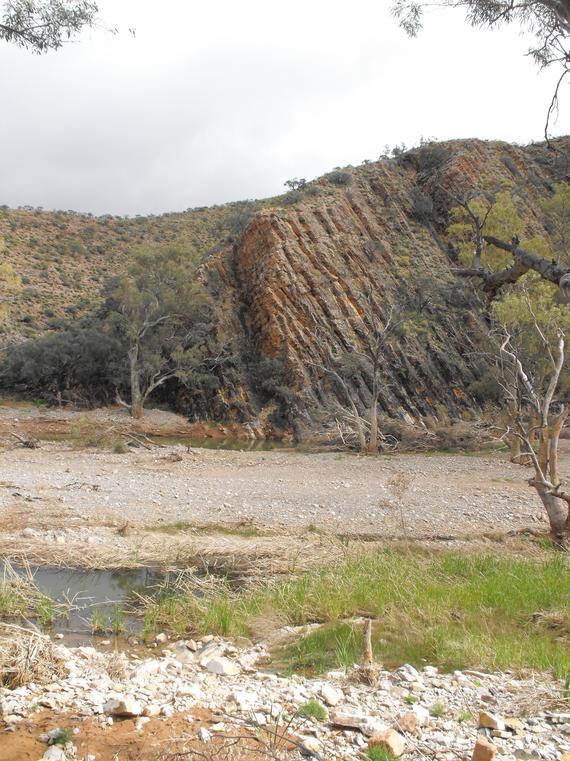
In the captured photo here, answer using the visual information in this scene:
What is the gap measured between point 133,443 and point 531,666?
1912 centimetres

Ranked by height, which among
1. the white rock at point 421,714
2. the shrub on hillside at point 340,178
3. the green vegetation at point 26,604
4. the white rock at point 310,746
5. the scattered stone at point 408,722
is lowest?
the green vegetation at point 26,604

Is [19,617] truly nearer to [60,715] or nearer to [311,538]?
[60,715]

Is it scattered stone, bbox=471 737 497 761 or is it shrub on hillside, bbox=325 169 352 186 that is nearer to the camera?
scattered stone, bbox=471 737 497 761

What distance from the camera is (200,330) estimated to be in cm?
3597

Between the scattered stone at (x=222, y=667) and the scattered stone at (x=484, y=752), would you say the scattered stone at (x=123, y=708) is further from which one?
the scattered stone at (x=484, y=752)

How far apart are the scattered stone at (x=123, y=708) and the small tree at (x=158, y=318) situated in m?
29.0

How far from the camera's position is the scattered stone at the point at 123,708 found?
3.58 meters

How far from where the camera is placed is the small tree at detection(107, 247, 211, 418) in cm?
3294

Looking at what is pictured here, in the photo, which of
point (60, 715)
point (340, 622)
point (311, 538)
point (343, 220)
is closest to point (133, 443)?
point (311, 538)

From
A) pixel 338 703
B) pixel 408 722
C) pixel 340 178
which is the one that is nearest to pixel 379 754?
pixel 408 722

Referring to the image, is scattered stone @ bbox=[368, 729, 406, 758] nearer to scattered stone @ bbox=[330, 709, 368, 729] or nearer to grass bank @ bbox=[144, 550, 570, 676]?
scattered stone @ bbox=[330, 709, 368, 729]

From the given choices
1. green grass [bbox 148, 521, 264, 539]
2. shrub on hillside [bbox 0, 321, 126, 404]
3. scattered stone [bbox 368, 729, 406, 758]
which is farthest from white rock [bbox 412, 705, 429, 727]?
shrub on hillside [bbox 0, 321, 126, 404]

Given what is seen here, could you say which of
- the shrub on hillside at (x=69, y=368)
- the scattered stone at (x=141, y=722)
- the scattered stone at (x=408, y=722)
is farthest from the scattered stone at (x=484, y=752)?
the shrub on hillside at (x=69, y=368)

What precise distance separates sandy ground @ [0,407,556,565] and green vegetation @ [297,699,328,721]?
5421 millimetres
